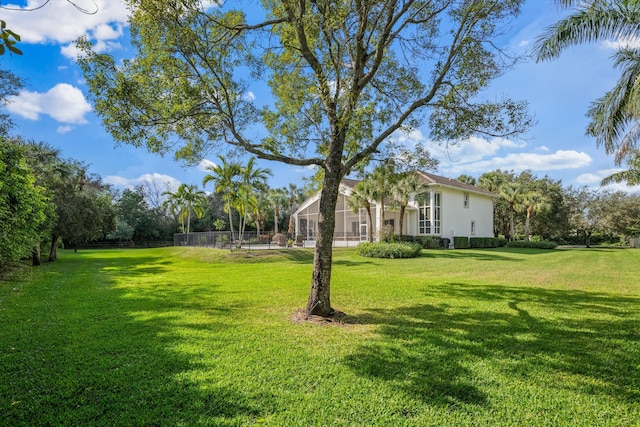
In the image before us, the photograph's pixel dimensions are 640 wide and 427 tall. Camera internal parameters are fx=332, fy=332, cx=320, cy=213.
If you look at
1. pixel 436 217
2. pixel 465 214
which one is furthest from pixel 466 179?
pixel 436 217

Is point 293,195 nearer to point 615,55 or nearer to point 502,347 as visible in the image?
point 615,55

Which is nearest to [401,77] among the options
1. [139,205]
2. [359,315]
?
[359,315]

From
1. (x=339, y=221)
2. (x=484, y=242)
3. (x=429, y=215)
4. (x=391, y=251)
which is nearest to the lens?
(x=391, y=251)

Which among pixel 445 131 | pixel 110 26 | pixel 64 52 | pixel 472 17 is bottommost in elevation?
pixel 445 131

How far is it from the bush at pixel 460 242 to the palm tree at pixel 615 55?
18.5m

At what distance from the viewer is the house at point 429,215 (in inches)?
1152

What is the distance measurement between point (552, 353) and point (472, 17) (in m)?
6.31

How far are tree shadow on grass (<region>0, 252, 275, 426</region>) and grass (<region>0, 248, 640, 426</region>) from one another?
0.02 m

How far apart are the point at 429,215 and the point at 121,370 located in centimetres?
2852

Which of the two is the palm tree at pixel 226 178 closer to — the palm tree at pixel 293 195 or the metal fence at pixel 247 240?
the metal fence at pixel 247 240

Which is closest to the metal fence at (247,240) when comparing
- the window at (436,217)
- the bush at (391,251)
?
the window at (436,217)

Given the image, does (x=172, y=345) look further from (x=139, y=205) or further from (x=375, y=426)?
(x=139, y=205)

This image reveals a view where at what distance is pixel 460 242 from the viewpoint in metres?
29.4

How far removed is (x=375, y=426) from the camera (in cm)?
288
